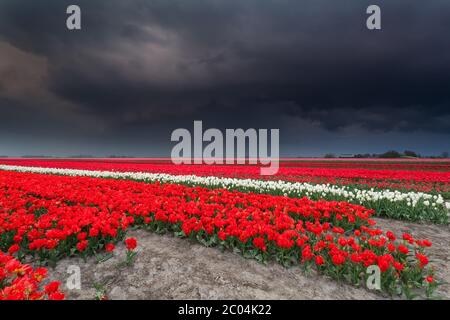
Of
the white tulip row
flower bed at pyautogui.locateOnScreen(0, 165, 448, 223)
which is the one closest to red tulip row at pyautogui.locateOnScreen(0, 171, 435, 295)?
flower bed at pyautogui.locateOnScreen(0, 165, 448, 223)

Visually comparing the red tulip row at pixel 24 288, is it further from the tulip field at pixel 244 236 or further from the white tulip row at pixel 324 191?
the white tulip row at pixel 324 191

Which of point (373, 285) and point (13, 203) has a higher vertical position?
point (13, 203)

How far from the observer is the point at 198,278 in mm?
4582

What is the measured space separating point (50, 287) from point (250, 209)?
468 centimetres

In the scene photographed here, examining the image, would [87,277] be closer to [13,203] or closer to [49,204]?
[49,204]

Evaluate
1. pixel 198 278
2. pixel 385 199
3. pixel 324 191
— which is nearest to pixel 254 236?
pixel 198 278

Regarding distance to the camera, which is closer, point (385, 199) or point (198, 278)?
point (198, 278)

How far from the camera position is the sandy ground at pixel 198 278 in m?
4.18

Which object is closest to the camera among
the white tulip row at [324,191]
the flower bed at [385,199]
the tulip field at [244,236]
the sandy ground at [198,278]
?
the sandy ground at [198,278]

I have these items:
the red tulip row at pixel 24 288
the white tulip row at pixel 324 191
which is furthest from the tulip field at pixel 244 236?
the white tulip row at pixel 324 191

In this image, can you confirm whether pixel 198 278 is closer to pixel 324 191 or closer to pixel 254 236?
pixel 254 236

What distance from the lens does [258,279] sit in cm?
453
